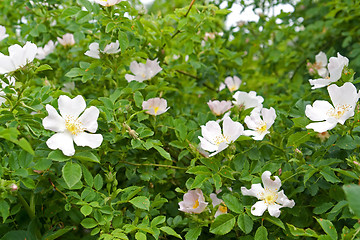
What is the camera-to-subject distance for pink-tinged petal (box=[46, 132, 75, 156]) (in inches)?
38.6

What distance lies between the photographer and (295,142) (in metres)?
1.11

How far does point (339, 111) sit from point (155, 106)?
58 cm

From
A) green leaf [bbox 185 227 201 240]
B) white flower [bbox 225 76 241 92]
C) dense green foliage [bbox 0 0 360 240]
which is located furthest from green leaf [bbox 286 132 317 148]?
white flower [bbox 225 76 241 92]

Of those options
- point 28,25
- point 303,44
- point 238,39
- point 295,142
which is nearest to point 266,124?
point 295,142

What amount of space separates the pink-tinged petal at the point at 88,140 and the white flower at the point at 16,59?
9.4 inches

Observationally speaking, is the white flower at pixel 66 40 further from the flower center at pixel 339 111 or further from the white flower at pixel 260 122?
the flower center at pixel 339 111

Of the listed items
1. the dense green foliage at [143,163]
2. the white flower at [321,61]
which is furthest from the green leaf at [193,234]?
the white flower at [321,61]

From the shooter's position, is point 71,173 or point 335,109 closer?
point 71,173

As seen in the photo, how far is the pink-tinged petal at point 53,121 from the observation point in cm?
100

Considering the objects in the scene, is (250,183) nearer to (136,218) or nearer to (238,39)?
(136,218)

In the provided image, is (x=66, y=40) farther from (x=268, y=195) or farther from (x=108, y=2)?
(x=268, y=195)

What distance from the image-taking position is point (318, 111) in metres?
1.12

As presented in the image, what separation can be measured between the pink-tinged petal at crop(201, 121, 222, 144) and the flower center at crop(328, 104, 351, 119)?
326 mm

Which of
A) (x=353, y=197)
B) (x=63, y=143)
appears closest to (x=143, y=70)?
(x=63, y=143)
